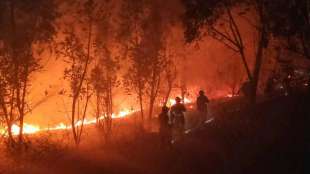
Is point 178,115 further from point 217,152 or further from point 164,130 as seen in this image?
point 217,152

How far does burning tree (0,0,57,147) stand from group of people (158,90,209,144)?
249 inches

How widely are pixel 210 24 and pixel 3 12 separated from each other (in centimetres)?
975

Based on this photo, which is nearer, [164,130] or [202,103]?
[164,130]

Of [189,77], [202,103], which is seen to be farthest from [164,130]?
[189,77]

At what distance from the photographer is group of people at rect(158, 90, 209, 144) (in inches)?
730

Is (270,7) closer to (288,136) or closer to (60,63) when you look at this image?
(288,136)

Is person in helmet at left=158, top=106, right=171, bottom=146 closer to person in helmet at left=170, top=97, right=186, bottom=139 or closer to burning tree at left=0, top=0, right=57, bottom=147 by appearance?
person in helmet at left=170, top=97, right=186, bottom=139

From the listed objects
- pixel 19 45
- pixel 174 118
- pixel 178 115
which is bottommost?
pixel 174 118

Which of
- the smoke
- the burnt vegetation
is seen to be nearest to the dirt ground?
the burnt vegetation

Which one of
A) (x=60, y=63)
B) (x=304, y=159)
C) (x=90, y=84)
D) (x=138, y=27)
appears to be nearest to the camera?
(x=304, y=159)

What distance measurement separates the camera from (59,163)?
18.0 m

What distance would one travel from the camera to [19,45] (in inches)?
806

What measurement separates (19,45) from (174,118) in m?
7.80

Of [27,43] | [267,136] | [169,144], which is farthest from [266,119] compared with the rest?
[27,43]
